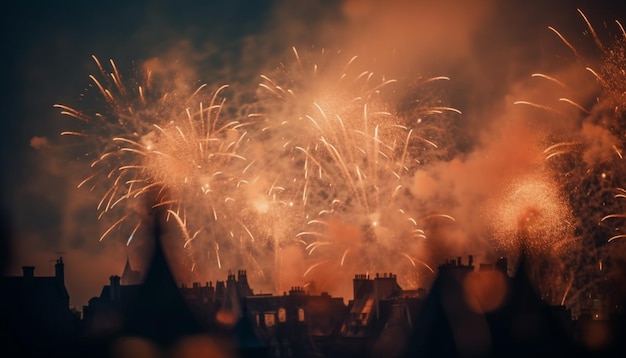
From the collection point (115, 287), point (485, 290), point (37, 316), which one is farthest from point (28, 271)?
point (485, 290)

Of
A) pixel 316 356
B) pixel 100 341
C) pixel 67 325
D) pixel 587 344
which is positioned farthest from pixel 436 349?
pixel 67 325

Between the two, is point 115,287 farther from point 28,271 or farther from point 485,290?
point 485,290

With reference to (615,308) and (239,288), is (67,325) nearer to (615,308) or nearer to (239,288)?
(239,288)

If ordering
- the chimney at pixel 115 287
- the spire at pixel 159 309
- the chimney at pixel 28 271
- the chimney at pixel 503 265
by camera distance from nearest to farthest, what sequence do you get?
the spire at pixel 159 309, the chimney at pixel 503 265, the chimney at pixel 28 271, the chimney at pixel 115 287

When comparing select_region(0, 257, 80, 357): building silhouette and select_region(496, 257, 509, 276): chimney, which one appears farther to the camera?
select_region(496, 257, 509, 276): chimney

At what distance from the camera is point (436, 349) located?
94.0 metres

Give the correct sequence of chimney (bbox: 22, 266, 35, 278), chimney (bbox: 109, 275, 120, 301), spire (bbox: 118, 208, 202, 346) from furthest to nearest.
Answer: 1. chimney (bbox: 109, 275, 120, 301)
2. chimney (bbox: 22, 266, 35, 278)
3. spire (bbox: 118, 208, 202, 346)

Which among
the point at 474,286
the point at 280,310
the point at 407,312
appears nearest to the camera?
the point at 474,286

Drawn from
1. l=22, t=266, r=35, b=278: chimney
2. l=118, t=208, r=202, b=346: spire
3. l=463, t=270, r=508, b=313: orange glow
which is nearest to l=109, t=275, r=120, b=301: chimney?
l=22, t=266, r=35, b=278: chimney

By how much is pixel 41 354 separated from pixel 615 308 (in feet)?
164

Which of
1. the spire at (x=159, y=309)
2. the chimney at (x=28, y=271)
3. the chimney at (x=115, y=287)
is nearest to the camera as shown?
the spire at (x=159, y=309)

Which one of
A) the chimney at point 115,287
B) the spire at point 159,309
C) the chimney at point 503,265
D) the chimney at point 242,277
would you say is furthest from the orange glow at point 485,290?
the chimney at point 115,287

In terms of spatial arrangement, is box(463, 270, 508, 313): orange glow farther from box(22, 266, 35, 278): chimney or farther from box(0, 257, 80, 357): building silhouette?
box(22, 266, 35, 278): chimney

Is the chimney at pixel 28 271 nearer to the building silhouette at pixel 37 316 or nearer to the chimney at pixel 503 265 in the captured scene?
the building silhouette at pixel 37 316
